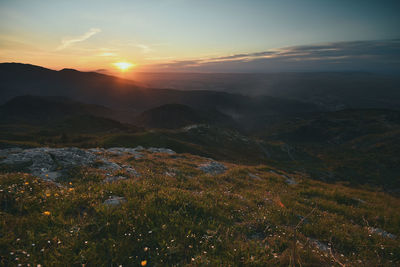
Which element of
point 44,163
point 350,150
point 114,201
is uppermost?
point 114,201

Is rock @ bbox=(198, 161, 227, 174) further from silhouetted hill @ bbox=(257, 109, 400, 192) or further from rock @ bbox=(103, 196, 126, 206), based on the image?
silhouetted hill @ bbox=(257, 109, 400, 192)

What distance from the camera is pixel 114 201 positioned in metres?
5.50

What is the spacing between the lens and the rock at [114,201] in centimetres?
537

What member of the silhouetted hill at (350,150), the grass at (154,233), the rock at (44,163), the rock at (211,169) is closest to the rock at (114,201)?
the grass at (154,233)

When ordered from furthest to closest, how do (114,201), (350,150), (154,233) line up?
1. (350,150)
2. (114,201)
3. (154,233)

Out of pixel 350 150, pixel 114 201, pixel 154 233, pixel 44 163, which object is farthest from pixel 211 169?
pixel 350 150

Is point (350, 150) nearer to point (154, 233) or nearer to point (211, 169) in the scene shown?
point (211, 169)

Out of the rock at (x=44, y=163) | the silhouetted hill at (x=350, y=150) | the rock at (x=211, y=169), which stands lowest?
the silhouetted hill at (x=350, y=150)

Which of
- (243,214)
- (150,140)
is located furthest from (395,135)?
(243,214)

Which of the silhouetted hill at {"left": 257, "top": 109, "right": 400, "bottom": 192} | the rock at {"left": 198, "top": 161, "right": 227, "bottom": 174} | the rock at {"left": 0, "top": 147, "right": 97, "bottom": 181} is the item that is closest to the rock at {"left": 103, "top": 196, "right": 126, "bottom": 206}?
the rock at {"left": 0, "top": 147, "right": 97, "bottom": 181}

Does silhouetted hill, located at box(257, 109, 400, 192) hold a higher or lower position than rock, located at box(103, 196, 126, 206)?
lower

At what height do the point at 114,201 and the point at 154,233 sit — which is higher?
the point at 114,201

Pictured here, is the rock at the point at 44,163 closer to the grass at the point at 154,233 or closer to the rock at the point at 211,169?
the grass at the point at 154,233

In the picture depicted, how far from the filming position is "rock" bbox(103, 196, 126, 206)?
537cm
